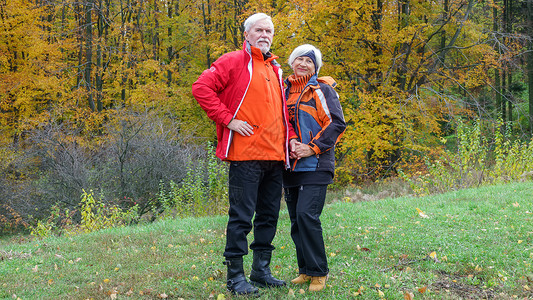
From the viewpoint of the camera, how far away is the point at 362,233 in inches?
228

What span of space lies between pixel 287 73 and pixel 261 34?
39.1 feet

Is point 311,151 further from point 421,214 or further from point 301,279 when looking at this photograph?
point 421,214

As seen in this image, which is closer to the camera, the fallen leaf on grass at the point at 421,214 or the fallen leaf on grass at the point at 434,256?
the fallen leaf on grass at the point at 434,256

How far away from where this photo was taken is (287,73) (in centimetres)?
1538

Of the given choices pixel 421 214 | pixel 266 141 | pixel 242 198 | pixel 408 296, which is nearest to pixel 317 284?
pixel 408 296

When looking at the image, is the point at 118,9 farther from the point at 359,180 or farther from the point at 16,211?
the point at 359,180

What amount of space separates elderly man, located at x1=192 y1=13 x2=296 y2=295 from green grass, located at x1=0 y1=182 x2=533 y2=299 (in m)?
0.53

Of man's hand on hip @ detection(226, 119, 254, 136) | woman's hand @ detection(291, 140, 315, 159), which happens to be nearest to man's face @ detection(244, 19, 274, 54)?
man's hand on hip @ detection(226, 119, 254, 136)

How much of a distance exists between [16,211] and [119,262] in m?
9.69

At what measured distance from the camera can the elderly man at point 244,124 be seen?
11.5ft

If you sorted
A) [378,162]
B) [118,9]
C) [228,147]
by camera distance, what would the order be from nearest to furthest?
[228,147], [378,162], [118,9]

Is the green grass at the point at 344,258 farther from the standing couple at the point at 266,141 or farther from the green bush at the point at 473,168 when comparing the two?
the green bush at the point at 473,168

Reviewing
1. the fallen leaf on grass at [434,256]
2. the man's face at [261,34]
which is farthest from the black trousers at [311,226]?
the fallen leaf on grass at [434,256]

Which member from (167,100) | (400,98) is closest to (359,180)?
(400,98)
